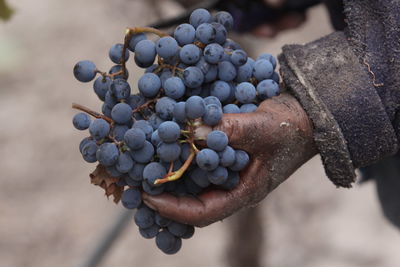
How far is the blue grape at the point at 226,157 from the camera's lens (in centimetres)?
85

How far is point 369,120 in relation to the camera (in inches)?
37.0

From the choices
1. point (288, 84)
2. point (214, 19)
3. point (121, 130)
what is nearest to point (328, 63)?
point (288, 84)

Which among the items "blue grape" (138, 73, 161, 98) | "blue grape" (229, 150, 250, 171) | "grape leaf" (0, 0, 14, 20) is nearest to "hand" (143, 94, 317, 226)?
"blue grape" (229, 150, 250, 171)

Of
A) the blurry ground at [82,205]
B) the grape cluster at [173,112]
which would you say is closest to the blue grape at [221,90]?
the grape cluster at [173,112]

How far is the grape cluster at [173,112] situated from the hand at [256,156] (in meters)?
0.02

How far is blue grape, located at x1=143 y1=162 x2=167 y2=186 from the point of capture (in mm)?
859

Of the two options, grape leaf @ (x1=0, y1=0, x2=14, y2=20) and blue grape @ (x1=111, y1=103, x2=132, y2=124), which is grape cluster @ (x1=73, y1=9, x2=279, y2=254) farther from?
grape leaf @ (x1=0, y1=0, x2=14, y2=20)

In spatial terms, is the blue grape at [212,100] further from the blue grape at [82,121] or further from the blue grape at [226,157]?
the blue grape at [82,121]

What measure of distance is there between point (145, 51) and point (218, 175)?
0.22 meters

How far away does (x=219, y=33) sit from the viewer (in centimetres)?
91

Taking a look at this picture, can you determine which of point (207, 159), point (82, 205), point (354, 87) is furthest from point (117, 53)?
point (82, 205)

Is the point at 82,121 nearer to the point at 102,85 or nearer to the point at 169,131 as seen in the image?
the point at 102,85

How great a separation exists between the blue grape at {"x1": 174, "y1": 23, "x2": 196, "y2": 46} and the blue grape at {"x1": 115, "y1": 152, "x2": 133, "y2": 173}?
20 cm

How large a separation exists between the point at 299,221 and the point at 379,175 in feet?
4.99
